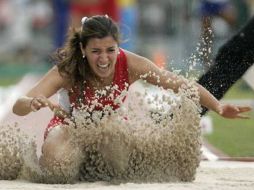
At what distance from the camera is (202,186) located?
6.26m

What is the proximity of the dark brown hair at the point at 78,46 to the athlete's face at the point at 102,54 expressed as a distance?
0.04 m

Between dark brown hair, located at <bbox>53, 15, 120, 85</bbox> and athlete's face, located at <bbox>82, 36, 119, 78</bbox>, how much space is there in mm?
36

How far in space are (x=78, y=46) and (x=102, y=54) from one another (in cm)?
27

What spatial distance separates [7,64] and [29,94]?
16864mm

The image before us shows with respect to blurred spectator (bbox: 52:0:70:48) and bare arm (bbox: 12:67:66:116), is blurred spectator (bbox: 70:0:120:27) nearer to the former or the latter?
blurred spectator (bbox: 52:0:70:48)

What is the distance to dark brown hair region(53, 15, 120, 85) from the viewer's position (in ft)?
21.6

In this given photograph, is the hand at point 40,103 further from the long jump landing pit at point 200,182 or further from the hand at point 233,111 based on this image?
the hand at point 233,111

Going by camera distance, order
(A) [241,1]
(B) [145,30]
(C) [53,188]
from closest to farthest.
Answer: (C) [53,188] < (A) [241,1] < (B) [145,30]

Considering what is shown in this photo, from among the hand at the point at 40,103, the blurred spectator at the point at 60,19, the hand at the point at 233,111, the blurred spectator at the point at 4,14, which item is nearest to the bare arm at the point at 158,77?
the hand at the point at 233,111

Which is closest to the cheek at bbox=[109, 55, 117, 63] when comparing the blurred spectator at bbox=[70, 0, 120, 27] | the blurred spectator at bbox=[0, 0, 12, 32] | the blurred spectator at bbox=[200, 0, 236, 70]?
the blurred spectator at bbox=[200, 0, 236, 70]

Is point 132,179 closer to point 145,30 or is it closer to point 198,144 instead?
point 198,144

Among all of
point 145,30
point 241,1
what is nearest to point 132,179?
point 241,1

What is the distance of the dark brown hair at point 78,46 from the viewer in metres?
6.59

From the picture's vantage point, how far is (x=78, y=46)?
6730mm
